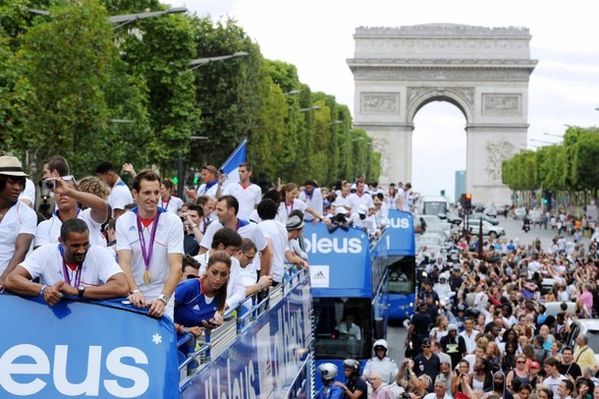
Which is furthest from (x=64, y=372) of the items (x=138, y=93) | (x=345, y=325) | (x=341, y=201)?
(x=138, y=93)

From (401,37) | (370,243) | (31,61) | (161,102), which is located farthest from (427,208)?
(370,243)

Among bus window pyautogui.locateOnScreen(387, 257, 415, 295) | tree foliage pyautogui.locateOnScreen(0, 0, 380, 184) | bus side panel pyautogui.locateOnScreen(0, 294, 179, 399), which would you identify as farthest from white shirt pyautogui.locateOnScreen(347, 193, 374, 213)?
bus side panel pyautogui.locateOnScreen(0, 294, 179, 399)

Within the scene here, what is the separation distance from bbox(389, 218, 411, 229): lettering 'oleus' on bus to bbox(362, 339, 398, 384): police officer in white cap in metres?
12.7

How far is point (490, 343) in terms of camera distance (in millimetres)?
16297

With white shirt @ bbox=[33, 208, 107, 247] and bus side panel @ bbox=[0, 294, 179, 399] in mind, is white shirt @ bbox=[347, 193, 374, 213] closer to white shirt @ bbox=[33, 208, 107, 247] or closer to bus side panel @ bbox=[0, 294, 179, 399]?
white shirt @ bbox=[33, 208, 107, 247]

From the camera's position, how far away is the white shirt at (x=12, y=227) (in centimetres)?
831

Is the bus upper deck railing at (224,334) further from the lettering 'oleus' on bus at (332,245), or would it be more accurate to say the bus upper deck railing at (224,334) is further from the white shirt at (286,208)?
the white shirt at (286,208)

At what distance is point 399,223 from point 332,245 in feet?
41.4

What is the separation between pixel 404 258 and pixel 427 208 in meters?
53.4

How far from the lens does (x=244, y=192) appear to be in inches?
610

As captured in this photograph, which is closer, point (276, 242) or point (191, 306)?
point (191, 306)

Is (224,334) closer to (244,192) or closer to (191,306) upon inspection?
(191,306)

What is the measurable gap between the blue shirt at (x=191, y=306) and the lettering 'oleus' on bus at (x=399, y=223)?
2105 centimetres

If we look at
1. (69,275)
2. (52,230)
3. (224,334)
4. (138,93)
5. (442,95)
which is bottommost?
(224,334)
